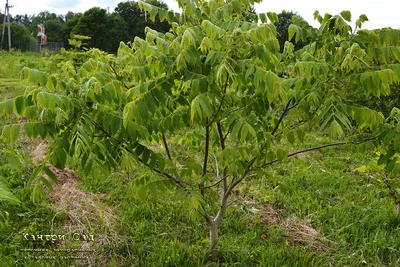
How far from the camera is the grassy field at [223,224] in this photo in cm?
278

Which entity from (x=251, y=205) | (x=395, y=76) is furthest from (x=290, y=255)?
(x=395, y=76)

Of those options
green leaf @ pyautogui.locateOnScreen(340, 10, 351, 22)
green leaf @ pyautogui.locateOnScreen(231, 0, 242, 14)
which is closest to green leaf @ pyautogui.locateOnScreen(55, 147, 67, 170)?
green leaf @ pyautogui.locateOnScreen(231, 0, 242, 14)

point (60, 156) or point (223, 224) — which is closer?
point (60, 156)

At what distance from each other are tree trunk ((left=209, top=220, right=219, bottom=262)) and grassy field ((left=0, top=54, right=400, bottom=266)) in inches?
3.2

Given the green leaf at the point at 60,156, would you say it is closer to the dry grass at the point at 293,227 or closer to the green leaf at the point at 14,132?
the green leaf at the point at 14,132

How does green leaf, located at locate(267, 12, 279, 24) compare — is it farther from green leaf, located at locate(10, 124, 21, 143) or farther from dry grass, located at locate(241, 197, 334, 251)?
dry grass, located at locate(241, 197, 334, 251)

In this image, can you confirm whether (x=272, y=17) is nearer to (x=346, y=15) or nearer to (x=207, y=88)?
(x=346, y=15)

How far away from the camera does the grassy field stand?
2.78 metres

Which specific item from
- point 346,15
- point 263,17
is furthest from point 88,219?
point 346,15

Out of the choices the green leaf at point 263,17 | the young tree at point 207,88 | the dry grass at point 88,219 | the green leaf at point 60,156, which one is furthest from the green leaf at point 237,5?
the dry grass at point 88,219

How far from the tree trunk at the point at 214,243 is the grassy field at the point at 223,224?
8cm

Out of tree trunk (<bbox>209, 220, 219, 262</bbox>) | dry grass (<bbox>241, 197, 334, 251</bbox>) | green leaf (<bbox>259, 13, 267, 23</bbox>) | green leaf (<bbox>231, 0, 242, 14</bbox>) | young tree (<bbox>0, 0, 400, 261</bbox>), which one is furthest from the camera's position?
dry grass (<bbox>241, 197, 334, 251</bbox>)

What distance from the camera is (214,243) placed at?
2.73 metres

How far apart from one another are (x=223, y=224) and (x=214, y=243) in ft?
1.84
